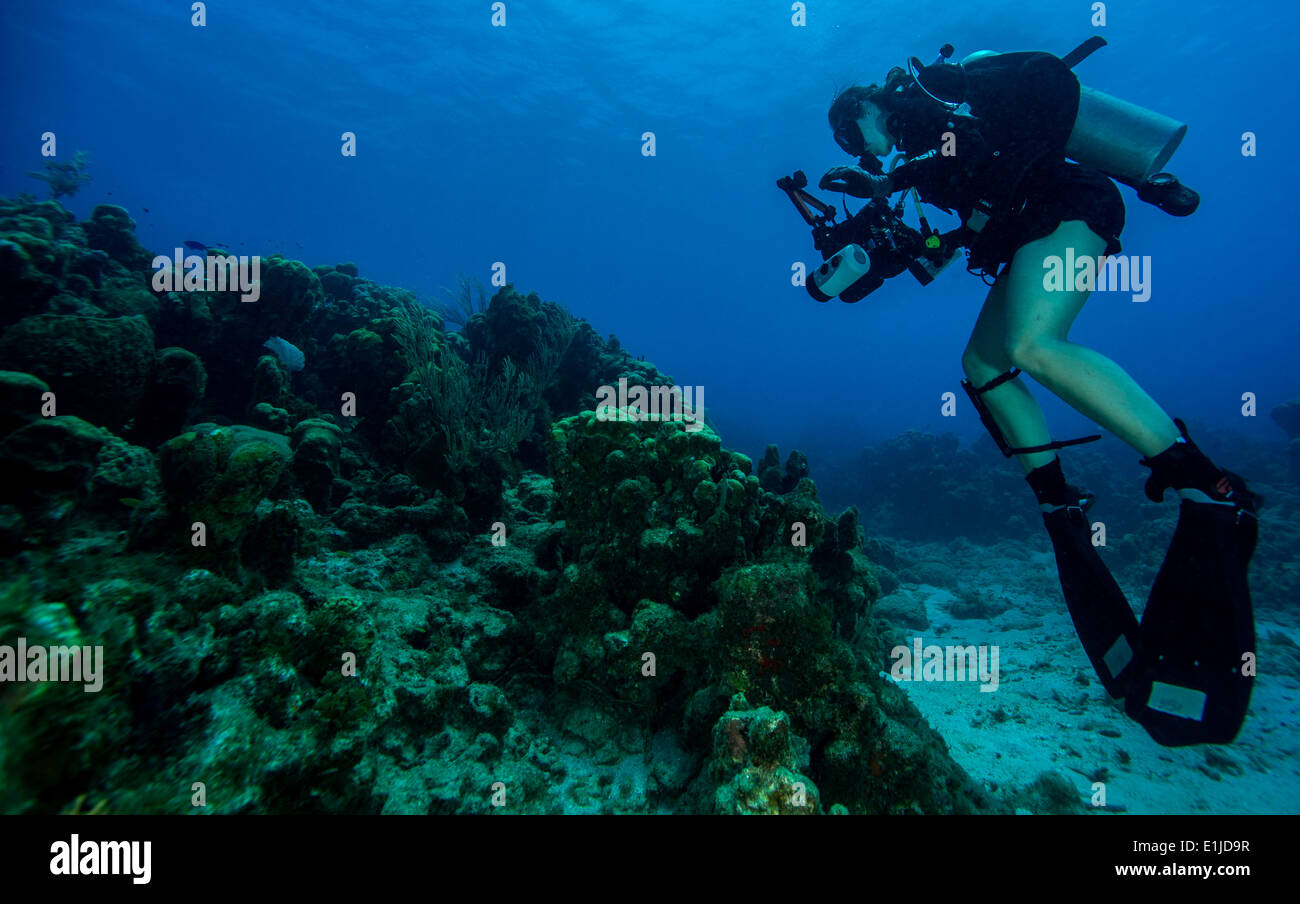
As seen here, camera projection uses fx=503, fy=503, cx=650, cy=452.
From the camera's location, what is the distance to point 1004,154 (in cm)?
335

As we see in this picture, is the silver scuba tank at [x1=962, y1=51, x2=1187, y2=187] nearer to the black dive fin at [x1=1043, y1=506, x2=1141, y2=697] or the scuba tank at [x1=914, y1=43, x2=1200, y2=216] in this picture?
the scuba tank at [x1=914, y1=43, x2=1200, y2=216]

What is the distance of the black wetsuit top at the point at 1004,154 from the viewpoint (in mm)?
3172

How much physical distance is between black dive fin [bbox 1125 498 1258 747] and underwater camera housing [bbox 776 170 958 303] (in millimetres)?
2215

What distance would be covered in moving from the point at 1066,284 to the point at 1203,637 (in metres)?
2.19

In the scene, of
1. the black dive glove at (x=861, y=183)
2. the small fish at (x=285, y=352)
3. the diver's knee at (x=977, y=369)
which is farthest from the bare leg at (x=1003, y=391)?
the small fish at (x=285, y=352)

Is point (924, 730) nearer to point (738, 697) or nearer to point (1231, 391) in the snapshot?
point (738, 697)

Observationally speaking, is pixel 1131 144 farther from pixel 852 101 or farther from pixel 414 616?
pixel 414 616

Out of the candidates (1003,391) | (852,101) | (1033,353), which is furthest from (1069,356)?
(852,101)

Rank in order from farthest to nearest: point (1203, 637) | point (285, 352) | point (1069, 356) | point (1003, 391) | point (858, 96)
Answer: point (285, 352), point (858, 96), point (1003, 391), point (1069, 356), point (1203, 637)

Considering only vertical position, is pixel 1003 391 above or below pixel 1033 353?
below

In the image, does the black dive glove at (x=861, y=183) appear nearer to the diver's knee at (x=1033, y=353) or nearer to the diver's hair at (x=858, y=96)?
the diver's hair at (x=858, y=96)

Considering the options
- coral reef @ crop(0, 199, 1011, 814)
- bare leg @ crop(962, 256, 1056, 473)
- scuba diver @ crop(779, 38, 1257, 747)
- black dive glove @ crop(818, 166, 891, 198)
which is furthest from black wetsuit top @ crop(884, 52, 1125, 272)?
coral reef @ crop(0, 199, 1011, 814)

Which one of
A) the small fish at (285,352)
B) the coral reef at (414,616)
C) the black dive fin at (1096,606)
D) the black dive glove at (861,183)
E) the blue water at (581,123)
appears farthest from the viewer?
the blue water at (581,123)

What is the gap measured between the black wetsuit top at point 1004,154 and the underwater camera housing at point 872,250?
240 millimetres
